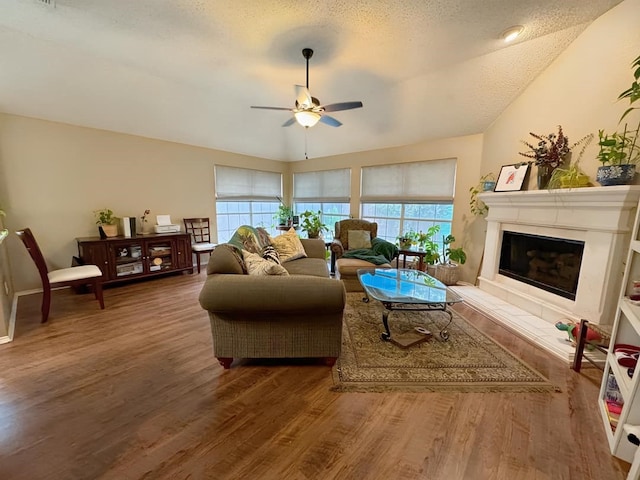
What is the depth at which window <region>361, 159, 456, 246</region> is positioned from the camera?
174 inches

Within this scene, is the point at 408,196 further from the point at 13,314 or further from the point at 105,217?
the point at 13,314

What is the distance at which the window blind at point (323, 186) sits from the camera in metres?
5.71

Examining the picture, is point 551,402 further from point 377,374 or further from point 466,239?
point 466,239

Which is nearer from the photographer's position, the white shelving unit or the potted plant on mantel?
the white shelving unit

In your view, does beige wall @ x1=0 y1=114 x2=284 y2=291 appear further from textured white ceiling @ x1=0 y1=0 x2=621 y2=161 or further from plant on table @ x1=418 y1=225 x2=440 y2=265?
plant on table @ x1=418 y1=225 x2=440 y2=265

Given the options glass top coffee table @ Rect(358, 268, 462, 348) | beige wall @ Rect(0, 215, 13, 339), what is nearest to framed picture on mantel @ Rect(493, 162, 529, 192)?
glass top coffee table @ Rect(358, 268, 462, 348)

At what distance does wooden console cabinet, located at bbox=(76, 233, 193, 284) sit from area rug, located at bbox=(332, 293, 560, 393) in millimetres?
3268

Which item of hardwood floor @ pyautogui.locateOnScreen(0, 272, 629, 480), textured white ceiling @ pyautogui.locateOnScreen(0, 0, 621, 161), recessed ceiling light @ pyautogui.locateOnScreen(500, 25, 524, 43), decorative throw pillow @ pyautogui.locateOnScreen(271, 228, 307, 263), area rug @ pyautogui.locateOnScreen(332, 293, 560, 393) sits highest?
recessed ceiling light @ pyautogui.locateOnScreen(500, 25, 524, 43)

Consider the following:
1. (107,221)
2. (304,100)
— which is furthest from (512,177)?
(107,221)

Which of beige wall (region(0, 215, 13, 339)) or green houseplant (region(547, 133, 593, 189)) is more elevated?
green houseplant (region(547, 133, 593, 189))

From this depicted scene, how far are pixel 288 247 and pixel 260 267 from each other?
1.49m

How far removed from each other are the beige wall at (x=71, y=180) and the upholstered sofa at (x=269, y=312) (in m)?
3.29

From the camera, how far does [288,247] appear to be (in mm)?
3650

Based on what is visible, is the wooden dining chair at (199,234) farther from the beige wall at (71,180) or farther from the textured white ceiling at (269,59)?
the textured white ceiling at (269,59)
